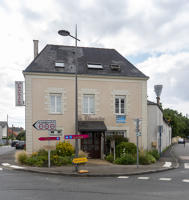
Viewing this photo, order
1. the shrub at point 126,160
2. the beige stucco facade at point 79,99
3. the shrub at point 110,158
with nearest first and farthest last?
1. the shrub at point 126,160
2. the shrub at point 110,158
3. the beige stucco facade at point 79,99

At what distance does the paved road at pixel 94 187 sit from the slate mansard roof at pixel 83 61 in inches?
309

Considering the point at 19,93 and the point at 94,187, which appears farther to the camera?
the point at 19,93

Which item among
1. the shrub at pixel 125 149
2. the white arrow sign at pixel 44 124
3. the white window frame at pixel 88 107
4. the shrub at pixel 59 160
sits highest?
the white window frame at pixel 88 107

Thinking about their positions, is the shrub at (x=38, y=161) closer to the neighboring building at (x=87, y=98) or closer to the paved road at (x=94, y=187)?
the neighboring building at (x=87, y=98)

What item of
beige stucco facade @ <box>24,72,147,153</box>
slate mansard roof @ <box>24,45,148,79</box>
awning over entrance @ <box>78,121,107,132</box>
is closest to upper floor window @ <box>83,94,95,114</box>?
beige stucco facade @ <box>24,72,147,153</box>

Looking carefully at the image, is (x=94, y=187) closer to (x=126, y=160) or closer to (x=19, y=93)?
(x=126, y=160)

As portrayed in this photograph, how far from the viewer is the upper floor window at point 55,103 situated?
1524cm

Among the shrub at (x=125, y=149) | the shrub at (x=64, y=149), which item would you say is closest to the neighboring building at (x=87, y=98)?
the shrub at (x=64, y=149)

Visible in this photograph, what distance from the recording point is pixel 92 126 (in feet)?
48.4

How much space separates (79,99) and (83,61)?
3.28 meters

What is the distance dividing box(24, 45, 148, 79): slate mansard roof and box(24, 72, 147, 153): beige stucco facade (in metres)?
0.47

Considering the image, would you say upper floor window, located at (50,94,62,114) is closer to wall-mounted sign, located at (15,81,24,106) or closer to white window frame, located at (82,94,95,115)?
white window frame, located at (82,94,95,115)

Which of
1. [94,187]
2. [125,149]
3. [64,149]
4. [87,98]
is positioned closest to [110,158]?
[125,149]

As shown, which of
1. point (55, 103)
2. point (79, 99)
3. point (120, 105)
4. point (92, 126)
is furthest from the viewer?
point (120, 105)
